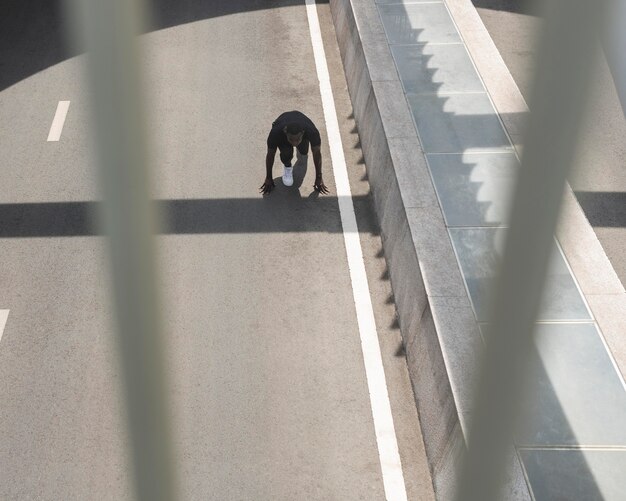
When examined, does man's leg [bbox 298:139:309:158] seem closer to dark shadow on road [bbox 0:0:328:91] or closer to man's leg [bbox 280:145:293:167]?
man's leg [bbox 280:145:293:167]

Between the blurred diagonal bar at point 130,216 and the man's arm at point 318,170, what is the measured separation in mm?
7992

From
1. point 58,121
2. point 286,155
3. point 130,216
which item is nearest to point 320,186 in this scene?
point 286,155

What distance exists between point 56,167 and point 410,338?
4863mm

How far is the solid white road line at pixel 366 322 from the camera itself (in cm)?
653

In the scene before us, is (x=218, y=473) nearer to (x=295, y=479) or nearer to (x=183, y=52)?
(x=295, y=479)

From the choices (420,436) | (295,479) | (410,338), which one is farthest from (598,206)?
(295,479)

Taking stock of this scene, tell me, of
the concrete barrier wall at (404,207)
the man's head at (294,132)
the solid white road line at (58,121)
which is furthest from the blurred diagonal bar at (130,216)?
the solid white road line at (58,121)

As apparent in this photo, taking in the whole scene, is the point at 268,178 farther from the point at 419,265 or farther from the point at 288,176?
the point at 419,265

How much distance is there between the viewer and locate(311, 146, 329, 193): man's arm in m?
8.85

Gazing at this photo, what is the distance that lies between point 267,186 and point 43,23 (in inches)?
234

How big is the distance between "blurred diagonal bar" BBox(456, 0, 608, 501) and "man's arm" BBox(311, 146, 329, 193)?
803 centimetres

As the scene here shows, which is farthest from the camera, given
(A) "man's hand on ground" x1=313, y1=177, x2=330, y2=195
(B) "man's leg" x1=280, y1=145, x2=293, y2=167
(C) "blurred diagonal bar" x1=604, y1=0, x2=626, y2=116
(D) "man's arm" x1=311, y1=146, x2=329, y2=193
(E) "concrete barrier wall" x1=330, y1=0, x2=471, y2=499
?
(A) "man's hand on ground" x1=313, y1=177, x2=330, y2=195

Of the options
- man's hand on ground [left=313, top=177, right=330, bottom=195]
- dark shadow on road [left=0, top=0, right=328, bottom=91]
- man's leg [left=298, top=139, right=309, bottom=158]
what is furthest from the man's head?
dark shadow on road [left=0, top=0, right=328, bottom=91]

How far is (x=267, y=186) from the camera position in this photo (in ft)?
30.4
